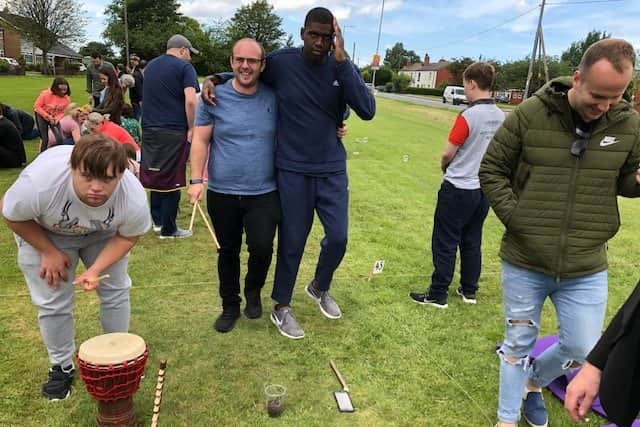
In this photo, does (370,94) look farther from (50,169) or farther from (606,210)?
(50,169)

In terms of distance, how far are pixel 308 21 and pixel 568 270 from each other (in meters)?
1.98

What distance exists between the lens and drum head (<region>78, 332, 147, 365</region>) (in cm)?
236

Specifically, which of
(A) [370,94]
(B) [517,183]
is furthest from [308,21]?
(B) [517,183]

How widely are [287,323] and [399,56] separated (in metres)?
119

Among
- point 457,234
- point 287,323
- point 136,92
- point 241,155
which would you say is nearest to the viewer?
point 241,155

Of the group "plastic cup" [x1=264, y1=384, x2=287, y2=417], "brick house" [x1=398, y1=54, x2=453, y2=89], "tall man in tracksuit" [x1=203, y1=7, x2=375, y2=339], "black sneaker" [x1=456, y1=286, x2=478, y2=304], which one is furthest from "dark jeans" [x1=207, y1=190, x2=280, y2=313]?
"brick house" [x1=398, y1=54, x2=453, y2=89]

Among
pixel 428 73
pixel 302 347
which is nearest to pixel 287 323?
pixel 302 347

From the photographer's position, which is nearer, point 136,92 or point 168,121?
point 168,121

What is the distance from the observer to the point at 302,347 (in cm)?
349

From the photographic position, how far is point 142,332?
3.55m

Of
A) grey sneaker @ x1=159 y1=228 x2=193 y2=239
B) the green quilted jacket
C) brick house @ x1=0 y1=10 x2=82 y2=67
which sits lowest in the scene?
grey sneaker @ x1=159 y1=228 x2=193 y2=239

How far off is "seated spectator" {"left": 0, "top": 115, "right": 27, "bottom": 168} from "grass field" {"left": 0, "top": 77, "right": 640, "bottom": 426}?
3.18 m

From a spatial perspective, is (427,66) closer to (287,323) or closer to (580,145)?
(287,323)

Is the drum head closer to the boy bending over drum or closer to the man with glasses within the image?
the boy bending over drum
